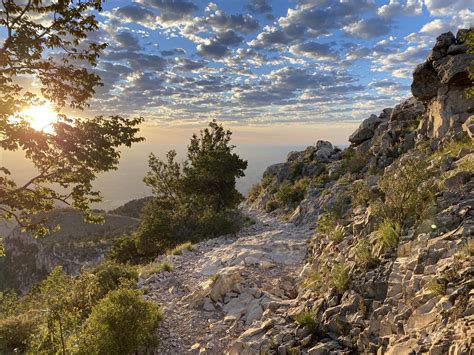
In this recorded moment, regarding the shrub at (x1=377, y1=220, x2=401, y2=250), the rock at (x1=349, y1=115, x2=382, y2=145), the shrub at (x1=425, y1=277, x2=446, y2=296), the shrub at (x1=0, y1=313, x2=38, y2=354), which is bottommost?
the shrub at (x1=0, y1=313, x2=38, y2=354)

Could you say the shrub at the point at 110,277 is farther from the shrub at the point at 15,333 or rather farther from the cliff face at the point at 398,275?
the cliff face at the point at 398,275

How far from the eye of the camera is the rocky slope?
611 centimetres

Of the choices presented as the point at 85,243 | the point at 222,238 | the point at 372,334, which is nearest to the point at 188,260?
the point at 222,238

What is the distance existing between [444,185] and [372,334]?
4916 millimetres

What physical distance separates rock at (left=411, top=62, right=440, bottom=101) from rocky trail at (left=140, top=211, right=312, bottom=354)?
10780mm

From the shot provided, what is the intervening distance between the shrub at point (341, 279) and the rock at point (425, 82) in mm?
14998

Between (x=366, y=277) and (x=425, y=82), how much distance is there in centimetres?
1581

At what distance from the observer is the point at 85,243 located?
69.5 m

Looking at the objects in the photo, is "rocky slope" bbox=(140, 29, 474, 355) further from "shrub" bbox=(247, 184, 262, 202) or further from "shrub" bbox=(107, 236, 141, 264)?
"shrub" bbox=(247, 184, 262, 202)

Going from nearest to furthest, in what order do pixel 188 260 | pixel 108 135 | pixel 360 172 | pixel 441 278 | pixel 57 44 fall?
pixel 441 278 < pixel 57 44 < pixel 108 135 < pixel 188 260 < pixel 360 172

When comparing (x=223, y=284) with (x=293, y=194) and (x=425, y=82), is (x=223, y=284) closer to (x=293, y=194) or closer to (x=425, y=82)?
(x=425, y=82)

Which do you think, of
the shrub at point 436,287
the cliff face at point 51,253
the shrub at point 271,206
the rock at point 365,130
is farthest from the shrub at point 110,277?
the cliff face at point 51,253

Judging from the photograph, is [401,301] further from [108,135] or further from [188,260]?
[188,260]

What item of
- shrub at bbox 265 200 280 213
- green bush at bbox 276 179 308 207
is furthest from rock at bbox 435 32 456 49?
shrub at bbox 265 200 280 213
